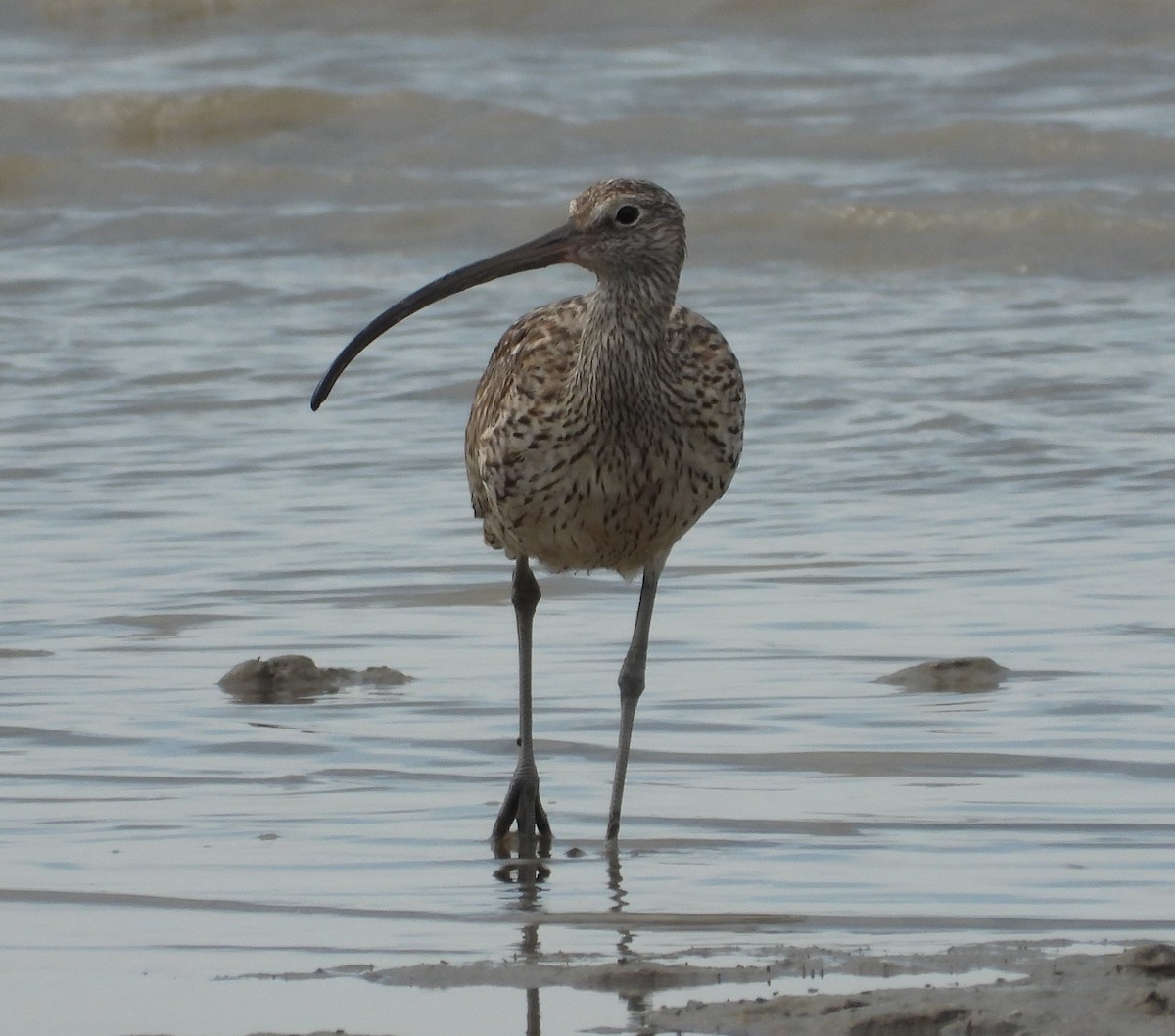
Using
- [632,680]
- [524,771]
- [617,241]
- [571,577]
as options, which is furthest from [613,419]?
[571,577]

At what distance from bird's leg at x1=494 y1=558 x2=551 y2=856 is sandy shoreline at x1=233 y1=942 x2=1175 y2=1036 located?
120 centimetres

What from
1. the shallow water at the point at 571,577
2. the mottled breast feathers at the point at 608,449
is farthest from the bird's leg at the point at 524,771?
the mottled breast feathers at the point at 608,449

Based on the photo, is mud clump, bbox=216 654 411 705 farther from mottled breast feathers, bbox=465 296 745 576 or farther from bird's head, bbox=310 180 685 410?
bird's head, bbox=310 180 685 410

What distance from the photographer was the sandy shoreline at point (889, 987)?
4.39 metres

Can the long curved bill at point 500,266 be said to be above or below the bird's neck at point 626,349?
above

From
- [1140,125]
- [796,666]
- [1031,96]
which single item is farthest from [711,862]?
[1031,96]

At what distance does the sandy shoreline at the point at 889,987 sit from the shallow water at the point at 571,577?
8cm

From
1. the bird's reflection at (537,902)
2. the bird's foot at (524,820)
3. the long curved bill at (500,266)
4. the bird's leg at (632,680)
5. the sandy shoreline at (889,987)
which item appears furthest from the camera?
the long curved bill at (500,266)

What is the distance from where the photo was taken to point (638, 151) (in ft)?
62.4

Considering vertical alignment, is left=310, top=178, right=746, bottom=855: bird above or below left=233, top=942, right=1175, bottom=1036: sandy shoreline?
above

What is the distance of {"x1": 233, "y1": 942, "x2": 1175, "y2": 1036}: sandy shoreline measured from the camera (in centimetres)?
439

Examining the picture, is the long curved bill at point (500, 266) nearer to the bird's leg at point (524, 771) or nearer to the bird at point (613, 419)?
the bird at point (613, 419)

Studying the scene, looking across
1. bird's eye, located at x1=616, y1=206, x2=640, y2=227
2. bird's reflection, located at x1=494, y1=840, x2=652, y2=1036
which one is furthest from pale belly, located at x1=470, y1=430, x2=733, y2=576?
bird's reflection, located at x1=494, y1=840, x2=652, y2=1036

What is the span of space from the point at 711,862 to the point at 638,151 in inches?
537
